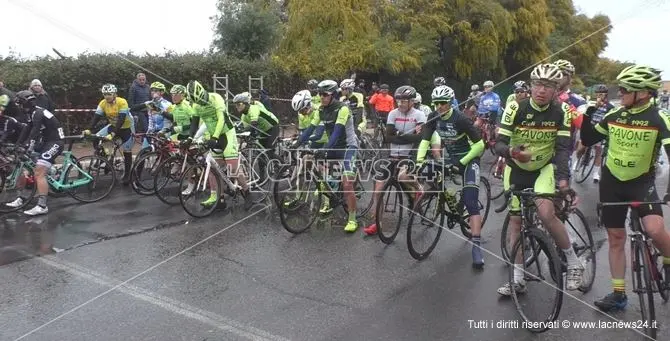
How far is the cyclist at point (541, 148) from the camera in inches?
183

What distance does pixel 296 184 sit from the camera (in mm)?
7629

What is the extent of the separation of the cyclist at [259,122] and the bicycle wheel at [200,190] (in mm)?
1590

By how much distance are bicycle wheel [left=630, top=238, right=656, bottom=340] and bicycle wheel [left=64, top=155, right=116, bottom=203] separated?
26.3ft

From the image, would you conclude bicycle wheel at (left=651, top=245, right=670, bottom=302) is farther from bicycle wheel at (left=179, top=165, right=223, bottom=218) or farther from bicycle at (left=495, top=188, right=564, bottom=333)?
bicycle wheel at (left=179, top=165, right=223, bottom=218)

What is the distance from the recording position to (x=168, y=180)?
927 cm

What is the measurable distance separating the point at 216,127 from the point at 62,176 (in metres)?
2.83

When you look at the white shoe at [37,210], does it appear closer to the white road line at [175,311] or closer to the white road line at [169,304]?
the white road line at [169,304]

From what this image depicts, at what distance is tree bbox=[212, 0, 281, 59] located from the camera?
71.8 ft

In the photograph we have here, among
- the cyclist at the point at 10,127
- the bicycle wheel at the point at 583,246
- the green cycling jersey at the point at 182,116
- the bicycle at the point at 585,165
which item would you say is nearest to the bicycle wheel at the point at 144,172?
the green cycling jersey at the point at 182,116

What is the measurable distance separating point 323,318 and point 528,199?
201 centimetres

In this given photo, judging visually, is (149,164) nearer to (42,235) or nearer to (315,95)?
(42,235)

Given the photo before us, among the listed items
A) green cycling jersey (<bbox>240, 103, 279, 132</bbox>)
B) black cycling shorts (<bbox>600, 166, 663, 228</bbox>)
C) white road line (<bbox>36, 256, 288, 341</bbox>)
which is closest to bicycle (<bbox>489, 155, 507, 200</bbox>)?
green cycling jersey (<bbox>240, 103, 279, 132</bbox>)

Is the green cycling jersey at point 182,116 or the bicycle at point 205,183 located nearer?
the bicycle at point 205,183

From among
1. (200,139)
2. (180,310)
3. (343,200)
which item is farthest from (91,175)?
(180,310)
